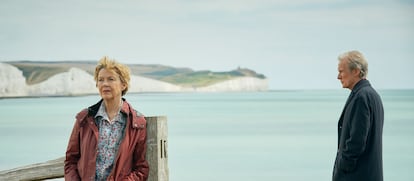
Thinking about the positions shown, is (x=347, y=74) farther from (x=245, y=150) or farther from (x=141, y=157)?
(x=245, y=150)

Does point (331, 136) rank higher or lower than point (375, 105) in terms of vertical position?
higher

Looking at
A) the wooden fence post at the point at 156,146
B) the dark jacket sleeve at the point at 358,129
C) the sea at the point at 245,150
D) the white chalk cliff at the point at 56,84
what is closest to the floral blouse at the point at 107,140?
the wooden fence post at the point at 156,146

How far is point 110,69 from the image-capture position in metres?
3.30

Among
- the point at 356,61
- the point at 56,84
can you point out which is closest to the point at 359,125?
the point at 356,61

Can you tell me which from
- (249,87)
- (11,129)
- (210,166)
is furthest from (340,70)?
(249,87)

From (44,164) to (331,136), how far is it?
29198mm

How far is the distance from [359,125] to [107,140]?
1475 millimetres

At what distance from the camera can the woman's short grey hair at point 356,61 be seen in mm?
4250

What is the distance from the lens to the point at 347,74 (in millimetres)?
4297

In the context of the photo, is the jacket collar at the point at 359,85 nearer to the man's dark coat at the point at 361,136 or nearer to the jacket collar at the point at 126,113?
the man's dark coat at the point at 361,136

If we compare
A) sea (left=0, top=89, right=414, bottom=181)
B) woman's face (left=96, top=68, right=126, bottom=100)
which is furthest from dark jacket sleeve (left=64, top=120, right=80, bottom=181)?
sea (left=0, top=89, right=414, bottom=181)

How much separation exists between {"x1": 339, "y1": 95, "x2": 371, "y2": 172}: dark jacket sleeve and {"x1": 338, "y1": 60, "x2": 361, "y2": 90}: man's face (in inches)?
5.1

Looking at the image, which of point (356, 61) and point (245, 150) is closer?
point (356, 61)

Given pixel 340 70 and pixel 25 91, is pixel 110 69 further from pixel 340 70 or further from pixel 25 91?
pixel 25 91
